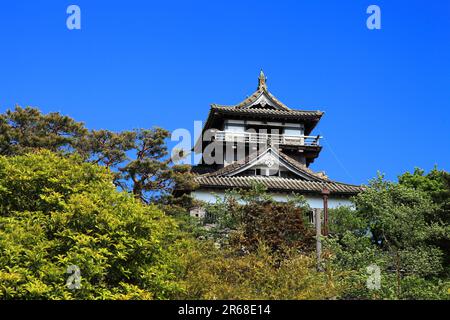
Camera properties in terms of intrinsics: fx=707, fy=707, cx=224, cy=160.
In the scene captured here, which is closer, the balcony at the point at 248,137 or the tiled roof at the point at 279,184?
the tiled roof at the point at 279,184

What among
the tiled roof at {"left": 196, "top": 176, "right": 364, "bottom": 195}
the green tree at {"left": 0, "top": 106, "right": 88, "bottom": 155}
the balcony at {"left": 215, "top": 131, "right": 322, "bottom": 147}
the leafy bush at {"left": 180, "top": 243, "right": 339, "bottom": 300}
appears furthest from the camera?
the balcony at {"left": 215, "top": 131, "right": 322, "bottom": 147}

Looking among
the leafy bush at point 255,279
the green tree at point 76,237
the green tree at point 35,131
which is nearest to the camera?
the green tree at point 76,237

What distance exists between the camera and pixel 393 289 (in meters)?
15.9

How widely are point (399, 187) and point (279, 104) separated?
15.6 m

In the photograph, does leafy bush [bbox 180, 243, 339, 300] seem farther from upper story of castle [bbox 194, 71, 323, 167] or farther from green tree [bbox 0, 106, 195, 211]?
upper story of castle [bbox 194, 71, 323, 167]

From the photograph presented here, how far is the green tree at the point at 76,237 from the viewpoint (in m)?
13.3

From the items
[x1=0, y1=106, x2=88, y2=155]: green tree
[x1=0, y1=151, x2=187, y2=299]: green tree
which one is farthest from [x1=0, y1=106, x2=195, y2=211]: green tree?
[x1=0, y1=151, x2=187, y2=299]: green tree

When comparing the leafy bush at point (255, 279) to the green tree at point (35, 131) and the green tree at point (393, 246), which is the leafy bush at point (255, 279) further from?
the green tree at point (35, 131)

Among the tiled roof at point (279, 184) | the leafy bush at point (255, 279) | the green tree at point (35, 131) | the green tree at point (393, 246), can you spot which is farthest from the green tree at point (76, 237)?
the tiled roof at point (279, 184)

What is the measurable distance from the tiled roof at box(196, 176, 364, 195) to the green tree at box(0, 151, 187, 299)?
12.3 m

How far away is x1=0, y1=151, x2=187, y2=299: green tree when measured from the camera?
1327 cm

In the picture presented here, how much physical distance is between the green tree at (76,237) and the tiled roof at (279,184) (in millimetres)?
12293
